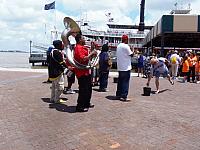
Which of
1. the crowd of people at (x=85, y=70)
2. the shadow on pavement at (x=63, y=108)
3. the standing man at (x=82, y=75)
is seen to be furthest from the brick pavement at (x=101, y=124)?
the crowd of people at (x=85, y=70)

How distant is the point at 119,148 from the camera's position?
20.5ft

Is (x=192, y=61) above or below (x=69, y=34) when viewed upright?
below

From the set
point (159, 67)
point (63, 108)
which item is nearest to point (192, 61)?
point (159, 67)

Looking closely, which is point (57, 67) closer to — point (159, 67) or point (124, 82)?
point (124, 82)

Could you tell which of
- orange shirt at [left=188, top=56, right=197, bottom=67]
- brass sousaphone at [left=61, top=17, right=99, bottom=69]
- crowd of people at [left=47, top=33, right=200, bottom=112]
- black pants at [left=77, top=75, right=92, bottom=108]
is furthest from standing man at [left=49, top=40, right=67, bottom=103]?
orange shirt at [left=188, top=56, right=197, bottom=67]

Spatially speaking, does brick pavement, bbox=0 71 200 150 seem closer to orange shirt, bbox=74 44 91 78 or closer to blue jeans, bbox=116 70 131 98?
blue jeans, bbox=116 70 131 98

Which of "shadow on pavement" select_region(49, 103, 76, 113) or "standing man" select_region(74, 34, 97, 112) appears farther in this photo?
"shadow on pavement" select_region(49, 103, 76, 113)

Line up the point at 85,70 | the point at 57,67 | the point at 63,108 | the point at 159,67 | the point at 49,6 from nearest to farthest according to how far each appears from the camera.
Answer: the point at 85,70 → the point at 63,108 → the point at 57,67 → the point at 159,67 → the point at 49,6

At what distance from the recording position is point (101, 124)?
7.83 m

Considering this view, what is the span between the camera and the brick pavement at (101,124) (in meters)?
6.51

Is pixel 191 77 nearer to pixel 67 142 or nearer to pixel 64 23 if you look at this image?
pixel 64 23

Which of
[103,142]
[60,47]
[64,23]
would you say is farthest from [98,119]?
[64,23]

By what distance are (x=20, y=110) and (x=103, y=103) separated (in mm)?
2242

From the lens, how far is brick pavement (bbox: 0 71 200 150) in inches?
256
